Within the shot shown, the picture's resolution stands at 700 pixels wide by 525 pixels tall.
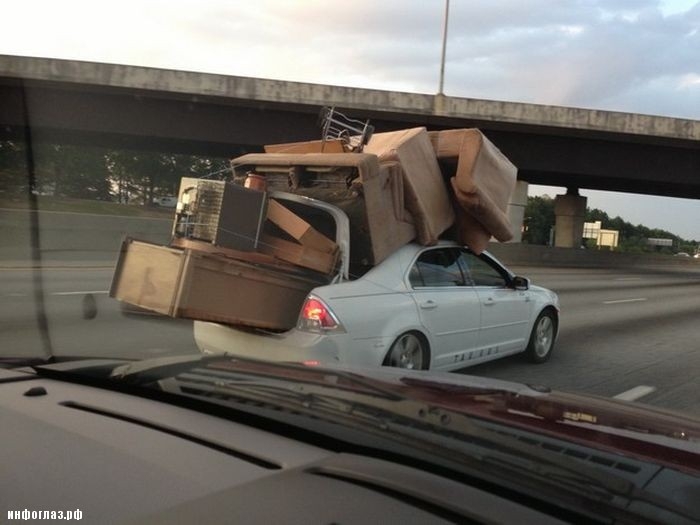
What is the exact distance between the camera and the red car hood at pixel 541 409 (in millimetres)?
2398

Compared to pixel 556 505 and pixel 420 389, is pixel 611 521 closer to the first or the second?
pixel 556 505

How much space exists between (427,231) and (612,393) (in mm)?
2507

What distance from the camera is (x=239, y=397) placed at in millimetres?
2727

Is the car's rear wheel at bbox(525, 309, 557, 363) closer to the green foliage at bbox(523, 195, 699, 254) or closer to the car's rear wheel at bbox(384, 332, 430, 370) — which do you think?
the car's rear wheel at bbox(384, 332, 430, 370)

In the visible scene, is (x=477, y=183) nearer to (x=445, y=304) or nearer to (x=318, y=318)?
(x=445, y=304)

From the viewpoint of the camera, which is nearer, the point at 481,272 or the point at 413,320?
the point at 413,320

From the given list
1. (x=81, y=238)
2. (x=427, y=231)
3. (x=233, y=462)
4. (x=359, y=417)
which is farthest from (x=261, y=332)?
(x=81, y=238)

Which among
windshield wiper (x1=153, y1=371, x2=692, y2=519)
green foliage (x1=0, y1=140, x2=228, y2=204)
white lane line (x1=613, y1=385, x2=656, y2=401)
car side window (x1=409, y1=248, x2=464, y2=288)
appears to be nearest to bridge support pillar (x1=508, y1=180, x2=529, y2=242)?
green foliage (x1=0, y1=140, x2=228, y2=204)

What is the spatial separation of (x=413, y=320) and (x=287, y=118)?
22.5m

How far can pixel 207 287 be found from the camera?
5.29 m

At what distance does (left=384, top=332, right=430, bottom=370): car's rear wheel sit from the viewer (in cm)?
596

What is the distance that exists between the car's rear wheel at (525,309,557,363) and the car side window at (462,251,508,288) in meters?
0.89

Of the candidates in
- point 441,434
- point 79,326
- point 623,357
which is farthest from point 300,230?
point 623,357

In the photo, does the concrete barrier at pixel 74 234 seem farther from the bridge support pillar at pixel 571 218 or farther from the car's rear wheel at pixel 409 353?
the bridge support pillar at pixel 571 218
